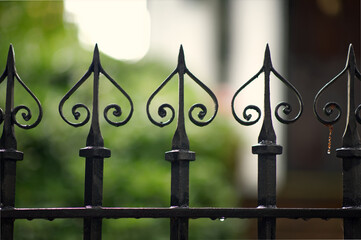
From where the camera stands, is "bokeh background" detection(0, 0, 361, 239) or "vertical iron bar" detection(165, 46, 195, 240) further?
"bokeh background" detection(0, 0, 361, 239)

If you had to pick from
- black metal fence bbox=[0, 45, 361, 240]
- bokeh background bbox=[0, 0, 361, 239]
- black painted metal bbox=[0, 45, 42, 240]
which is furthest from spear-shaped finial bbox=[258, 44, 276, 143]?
bokeh background bbox=[0, 0, 361, 239]

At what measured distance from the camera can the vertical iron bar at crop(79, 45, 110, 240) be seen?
6.57 feet

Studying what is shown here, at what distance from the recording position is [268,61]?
204 centimetres

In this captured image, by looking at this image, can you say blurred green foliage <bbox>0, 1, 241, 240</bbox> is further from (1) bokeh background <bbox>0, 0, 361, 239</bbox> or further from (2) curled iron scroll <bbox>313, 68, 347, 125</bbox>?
(2) curled iron scroll <bbox>313, 68, 347, 125</bbox>

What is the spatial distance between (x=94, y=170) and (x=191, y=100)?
2.87 m

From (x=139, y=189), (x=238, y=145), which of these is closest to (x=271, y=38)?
(x=238, y=145)

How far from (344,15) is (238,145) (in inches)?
110

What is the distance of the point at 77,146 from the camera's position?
402 cm

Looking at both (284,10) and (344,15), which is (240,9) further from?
(344,15)

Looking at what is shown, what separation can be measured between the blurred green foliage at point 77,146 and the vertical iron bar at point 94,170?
169 cm

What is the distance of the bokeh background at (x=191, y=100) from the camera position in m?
3.92

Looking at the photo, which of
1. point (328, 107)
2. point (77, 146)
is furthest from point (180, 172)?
point (77, 146)

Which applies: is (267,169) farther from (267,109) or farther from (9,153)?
(9,153)

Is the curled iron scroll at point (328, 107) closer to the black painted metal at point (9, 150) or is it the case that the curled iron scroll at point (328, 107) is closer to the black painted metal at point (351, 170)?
the black painted metal at point (351, 170)
